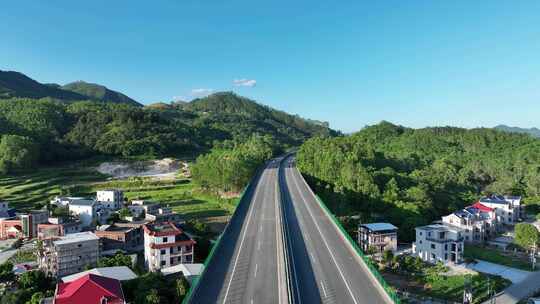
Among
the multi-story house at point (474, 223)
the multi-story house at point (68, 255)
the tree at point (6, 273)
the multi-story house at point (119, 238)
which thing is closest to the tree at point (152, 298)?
the multi-story house at point (68, 255)

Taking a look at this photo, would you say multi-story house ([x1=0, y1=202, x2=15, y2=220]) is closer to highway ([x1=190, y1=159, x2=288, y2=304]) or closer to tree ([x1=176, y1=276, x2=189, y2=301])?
highway ([x1=190, y1=159, x2=288, y2=304])

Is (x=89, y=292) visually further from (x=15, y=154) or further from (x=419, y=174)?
(x=15, y=154)

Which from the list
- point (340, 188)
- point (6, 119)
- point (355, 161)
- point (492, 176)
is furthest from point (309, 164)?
point (6, 119)

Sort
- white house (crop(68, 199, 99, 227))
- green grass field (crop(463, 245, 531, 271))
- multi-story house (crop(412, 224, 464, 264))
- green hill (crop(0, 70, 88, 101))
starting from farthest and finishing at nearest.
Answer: green hill (crop(0, 70, 88, 101)) → white house (crop(68, 199, 99, 227)) → green grass field (crop(463, 245, 531, 271)) → multi-story house (crop(412, 224, 464, 264))

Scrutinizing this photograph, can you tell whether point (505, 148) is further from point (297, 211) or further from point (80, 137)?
point (80, 137)

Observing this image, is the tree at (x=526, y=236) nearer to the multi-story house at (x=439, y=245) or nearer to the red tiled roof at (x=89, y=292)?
the multi-story house at (x=439, y=245)

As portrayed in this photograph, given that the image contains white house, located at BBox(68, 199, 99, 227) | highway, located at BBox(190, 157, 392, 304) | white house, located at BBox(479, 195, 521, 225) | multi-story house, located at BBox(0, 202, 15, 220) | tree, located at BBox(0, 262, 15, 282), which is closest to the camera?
highway, located at BBox(190, 157, 392, 304)

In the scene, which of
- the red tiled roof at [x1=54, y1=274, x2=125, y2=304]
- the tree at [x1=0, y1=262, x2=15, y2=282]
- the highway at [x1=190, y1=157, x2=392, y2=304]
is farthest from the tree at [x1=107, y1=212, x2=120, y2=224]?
the red tiled roof at [x1=54, y1=274, x2=125, y2=304]

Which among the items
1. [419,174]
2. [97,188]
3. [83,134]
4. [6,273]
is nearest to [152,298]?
[6,273]
